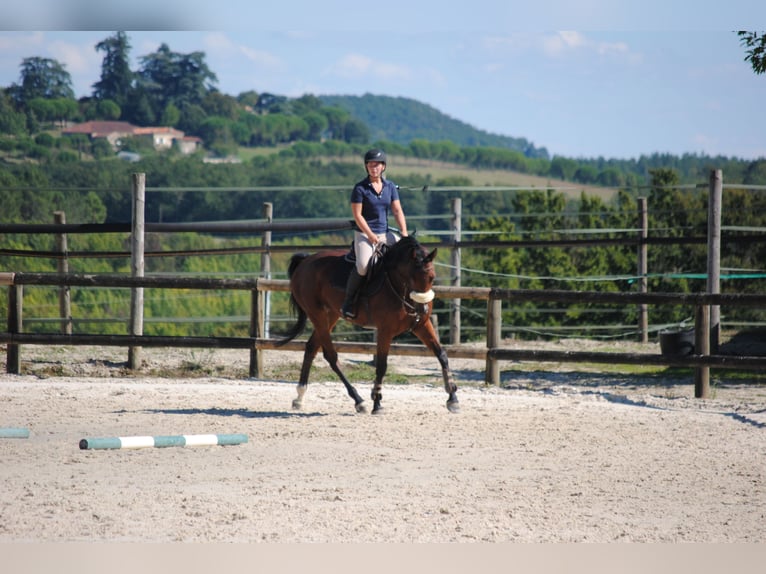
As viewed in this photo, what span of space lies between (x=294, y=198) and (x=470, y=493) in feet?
207

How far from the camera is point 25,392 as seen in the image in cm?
899

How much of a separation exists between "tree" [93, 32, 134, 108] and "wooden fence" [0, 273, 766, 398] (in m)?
47.9

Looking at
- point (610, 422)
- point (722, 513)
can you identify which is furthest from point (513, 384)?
point (722, 513)

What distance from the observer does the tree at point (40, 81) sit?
35812 mm

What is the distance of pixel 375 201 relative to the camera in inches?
320

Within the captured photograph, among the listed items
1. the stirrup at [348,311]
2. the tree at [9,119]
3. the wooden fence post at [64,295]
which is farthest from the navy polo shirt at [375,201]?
the tree at [9,119]

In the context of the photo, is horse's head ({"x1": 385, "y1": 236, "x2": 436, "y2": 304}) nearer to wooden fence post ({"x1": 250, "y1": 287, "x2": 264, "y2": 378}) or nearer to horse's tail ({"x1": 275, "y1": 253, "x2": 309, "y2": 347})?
horse's tail ({"x1": 275, "y1": 253, "x2": 309, "y2": 347})

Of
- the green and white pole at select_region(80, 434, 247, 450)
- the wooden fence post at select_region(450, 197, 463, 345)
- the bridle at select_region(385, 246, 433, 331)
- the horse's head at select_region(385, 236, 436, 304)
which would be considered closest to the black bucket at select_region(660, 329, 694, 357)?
the wooden fence post at select_region(450, 197, 463, 345)

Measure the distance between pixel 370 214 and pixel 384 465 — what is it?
264 centimetres

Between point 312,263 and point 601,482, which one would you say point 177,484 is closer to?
point 601,482

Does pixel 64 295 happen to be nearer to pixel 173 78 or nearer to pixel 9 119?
pixel 9 119

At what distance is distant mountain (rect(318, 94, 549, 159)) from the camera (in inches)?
6983

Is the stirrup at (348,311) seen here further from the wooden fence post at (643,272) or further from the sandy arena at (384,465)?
the wooden fence post at (643,272)

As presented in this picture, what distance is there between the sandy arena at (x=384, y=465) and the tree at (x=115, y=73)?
5025 centimetres
